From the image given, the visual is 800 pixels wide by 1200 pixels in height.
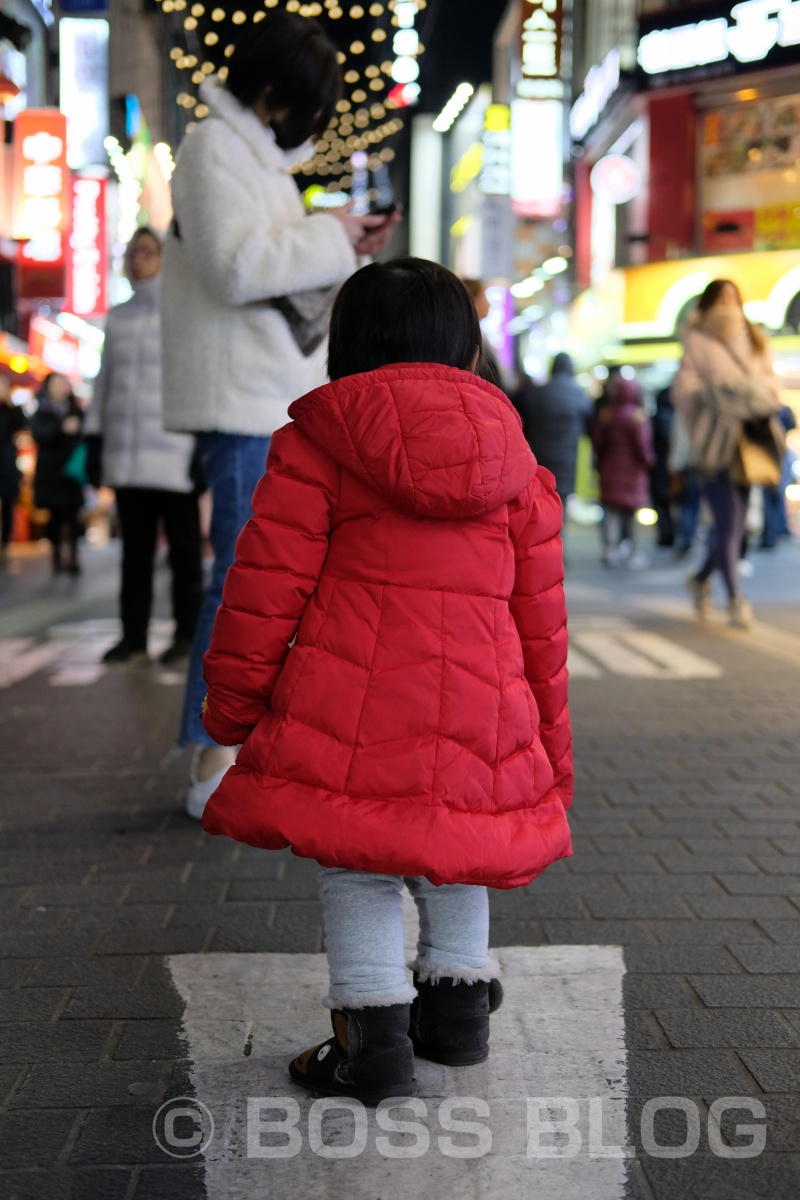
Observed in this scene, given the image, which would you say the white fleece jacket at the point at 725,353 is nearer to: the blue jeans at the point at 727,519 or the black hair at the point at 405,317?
the blue jeans at the point at 727,519

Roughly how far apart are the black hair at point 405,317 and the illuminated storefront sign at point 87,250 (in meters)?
23.9

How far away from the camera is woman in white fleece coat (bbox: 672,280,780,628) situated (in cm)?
862

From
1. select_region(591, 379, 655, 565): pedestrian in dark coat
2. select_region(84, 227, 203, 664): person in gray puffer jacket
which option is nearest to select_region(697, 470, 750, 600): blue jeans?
select_region(84, 227, 203, 664): person in gray puffer jacket

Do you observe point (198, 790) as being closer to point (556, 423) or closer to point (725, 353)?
point (725, 353)

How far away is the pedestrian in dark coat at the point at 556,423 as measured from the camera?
11.4m

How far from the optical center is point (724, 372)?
866cm

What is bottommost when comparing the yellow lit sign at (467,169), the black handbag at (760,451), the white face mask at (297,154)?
the black handbag at (760,451)

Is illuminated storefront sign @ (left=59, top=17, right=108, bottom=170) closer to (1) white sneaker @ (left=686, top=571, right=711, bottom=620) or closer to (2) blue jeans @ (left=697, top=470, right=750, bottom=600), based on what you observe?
(1) white sneaker @ (left=686, top=571, right=711, bottom=620)

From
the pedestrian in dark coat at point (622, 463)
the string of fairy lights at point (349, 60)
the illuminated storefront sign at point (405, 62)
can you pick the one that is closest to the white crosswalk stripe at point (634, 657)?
the pedestrian in dark coat at point (622, 463)

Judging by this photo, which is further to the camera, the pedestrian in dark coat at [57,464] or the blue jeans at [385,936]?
the pedestrian in dark coat at [57,464]

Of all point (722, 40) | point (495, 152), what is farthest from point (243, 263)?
point (495, 152)

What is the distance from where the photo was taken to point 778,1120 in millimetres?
2260

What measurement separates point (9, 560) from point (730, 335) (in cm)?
1006

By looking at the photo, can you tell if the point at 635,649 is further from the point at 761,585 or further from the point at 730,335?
the point at 761,585
